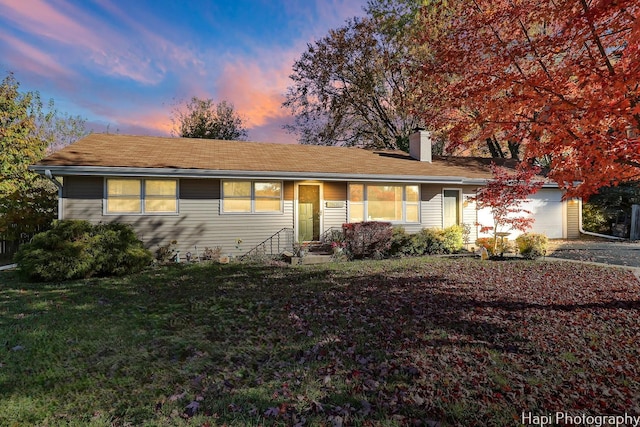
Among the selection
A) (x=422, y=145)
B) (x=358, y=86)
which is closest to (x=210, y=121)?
(x=358, y=86)

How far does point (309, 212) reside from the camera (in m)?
12.5

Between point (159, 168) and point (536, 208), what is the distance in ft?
52.7

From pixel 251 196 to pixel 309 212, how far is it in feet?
7.24

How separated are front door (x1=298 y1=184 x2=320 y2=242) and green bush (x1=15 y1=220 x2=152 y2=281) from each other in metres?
→ 5.36

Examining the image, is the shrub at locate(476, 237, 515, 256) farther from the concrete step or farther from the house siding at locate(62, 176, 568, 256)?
the concrete step

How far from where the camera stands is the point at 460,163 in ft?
53.7

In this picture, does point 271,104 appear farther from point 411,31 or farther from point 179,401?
point 179,401

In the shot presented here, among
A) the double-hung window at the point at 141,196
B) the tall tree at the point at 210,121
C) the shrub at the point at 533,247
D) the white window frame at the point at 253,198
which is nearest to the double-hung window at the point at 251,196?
the white window frame at the point at 253,198

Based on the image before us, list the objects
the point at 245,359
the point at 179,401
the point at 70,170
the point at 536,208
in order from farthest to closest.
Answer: the point at 536,208
the point at 70,170
the point at 245,359
the point at 179,401

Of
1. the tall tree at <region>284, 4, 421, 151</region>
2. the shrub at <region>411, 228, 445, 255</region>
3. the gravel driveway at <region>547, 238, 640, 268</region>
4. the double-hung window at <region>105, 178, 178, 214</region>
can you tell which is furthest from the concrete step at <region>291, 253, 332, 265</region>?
the tall tree at <region>284, 4, 421, 151</region>

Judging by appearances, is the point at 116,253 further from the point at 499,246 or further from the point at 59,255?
the point at 499,246

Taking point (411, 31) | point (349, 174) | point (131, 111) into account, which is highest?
point (411, 31)

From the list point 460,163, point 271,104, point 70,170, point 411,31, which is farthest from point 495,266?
point 271,104

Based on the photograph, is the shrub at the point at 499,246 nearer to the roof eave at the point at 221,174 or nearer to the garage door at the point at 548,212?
the roof eave at the point at 221,174
